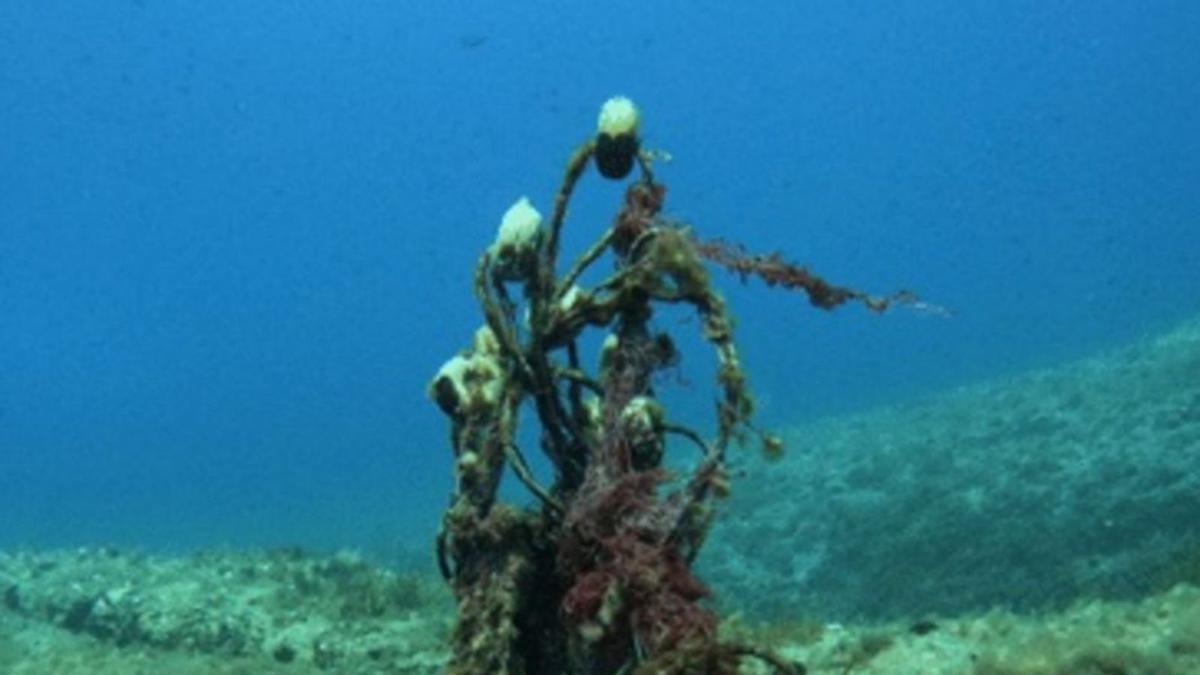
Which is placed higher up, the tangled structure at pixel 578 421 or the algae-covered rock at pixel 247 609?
the algae-covered rock at pixel 247 609

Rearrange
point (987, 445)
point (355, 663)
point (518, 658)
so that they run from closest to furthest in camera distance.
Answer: point (518, 658)
point (355, 663)
point (987, 445)

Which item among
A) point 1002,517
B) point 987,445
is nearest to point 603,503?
point 1002,517

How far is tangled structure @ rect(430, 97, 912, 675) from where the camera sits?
463 centimetres

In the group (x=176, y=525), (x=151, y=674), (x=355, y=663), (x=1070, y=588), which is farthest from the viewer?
(x=176, y=525)

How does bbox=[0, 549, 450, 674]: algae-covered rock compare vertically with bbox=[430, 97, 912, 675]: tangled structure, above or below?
above

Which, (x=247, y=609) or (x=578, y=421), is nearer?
(x=578, y=421)

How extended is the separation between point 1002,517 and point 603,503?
14474mm

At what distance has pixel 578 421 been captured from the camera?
5590mm

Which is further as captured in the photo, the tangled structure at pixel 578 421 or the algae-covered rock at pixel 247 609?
the algae-covered rock at pixel 247 609

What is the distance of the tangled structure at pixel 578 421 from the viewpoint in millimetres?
4633

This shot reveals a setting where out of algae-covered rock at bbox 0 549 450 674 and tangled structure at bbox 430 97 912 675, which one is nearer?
tangled structure at bbox 430 97 912 675

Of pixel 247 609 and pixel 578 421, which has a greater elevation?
pixel 247 609

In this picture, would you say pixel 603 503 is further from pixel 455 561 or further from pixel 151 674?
pixel 151 674

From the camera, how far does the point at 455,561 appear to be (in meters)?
5.36
